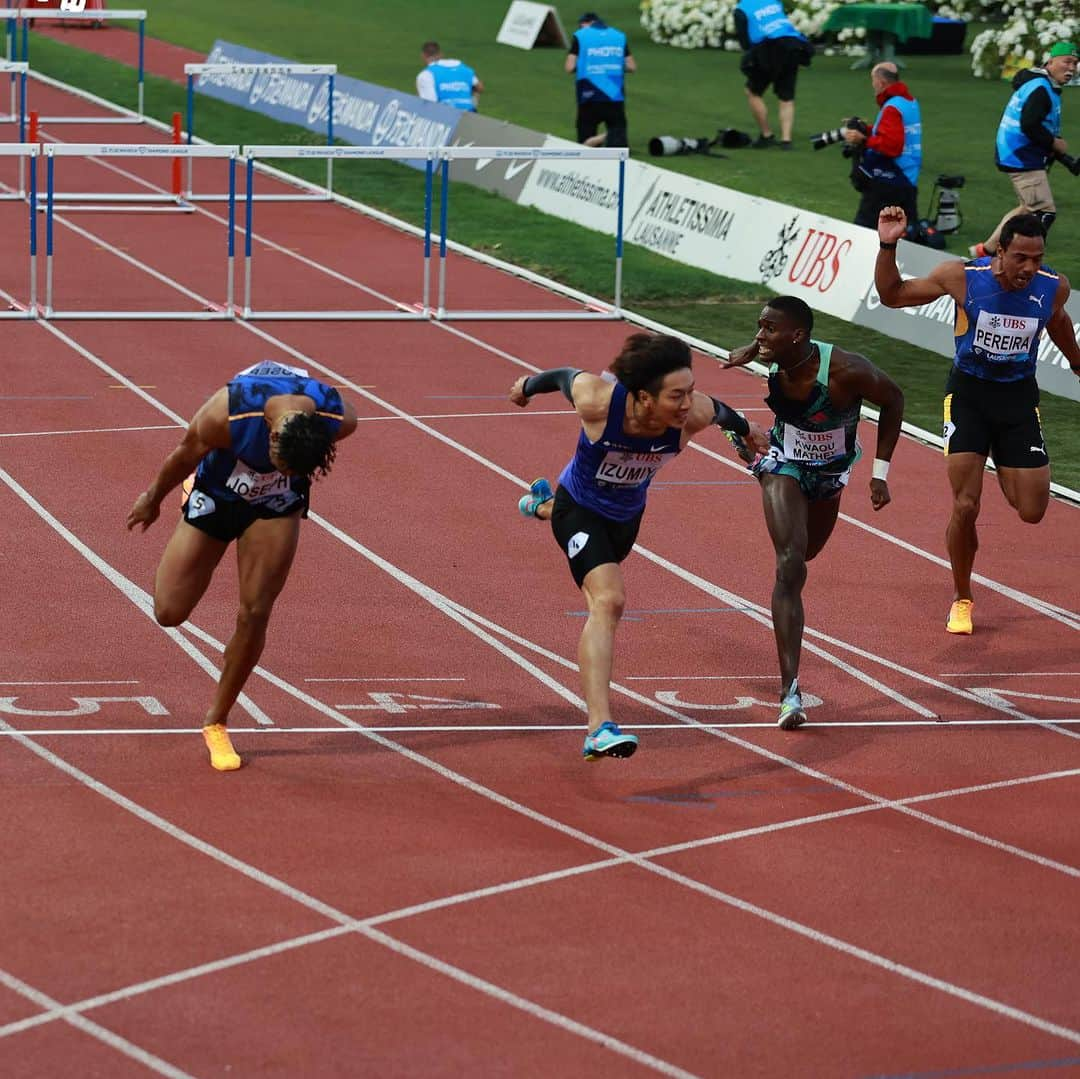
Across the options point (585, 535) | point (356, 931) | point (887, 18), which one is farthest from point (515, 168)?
point (356, 931)

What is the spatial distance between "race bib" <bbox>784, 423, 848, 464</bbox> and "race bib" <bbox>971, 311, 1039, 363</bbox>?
133cm

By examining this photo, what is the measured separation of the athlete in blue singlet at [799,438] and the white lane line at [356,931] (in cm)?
171

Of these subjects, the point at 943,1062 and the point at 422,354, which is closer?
the point at 943,1062

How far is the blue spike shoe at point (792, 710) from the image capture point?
881cm

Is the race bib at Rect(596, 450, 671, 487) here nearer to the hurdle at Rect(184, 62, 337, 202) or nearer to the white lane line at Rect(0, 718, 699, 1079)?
the white lane line at Rect(0, 718, 699, 1079)

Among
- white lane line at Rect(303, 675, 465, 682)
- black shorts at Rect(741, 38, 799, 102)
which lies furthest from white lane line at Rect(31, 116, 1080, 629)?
black shorts at Rect(741, 38, 799, 102)

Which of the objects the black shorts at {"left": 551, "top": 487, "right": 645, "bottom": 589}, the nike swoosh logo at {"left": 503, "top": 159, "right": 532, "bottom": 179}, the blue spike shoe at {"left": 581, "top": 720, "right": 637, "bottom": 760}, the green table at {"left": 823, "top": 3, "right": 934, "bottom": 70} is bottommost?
the blue spike shoe at {"left": 581, "top": 720, "right": 637, "bottom": 760}

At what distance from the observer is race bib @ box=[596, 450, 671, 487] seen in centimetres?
811

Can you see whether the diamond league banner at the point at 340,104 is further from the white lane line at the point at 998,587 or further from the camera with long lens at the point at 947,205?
the white lane line at the point at 998,587

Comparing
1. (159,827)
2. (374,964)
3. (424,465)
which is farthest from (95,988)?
(424,465)

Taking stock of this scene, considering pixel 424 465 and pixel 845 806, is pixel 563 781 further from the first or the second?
pixel 424 465

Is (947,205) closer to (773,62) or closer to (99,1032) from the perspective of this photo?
(773,62)

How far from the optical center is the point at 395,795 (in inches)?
313

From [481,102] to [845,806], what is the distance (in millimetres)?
23172
